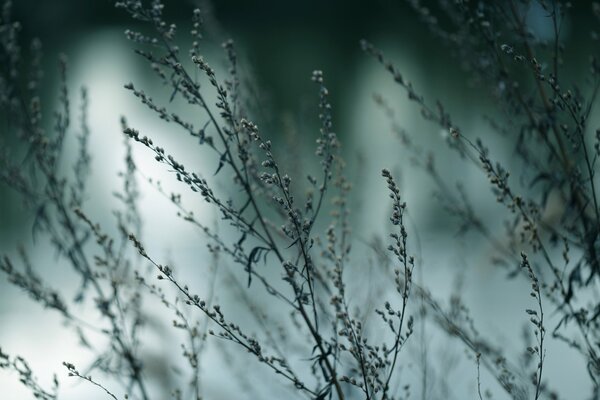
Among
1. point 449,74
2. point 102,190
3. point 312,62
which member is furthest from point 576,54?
point 102,190

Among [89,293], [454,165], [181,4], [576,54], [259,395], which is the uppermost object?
[181,4]

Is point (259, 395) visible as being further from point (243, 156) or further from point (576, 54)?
point (576, 54)

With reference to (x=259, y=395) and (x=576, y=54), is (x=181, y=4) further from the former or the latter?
(x=259, y=395)

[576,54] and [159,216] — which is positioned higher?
[576,54]

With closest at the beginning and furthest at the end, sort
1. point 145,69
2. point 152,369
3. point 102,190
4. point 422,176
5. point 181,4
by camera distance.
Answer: point 152,369
point 422,176
point 102,190
point 145,69
point 181,4

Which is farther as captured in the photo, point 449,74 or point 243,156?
point 449,74

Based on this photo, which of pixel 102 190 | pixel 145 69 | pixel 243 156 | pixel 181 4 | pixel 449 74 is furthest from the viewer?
pixel 181 4
